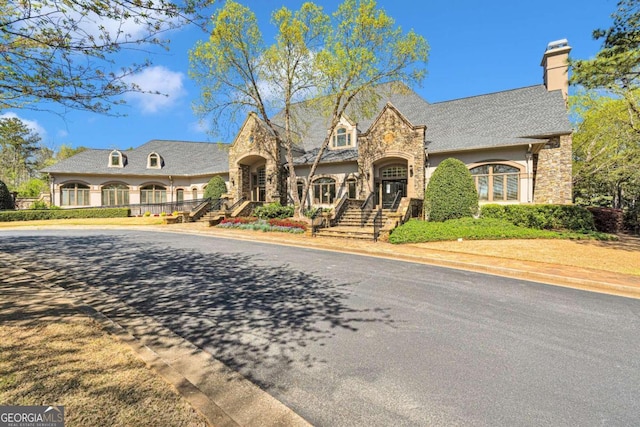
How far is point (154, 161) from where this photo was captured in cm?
3400

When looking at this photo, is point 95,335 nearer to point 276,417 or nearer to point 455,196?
point 276,417

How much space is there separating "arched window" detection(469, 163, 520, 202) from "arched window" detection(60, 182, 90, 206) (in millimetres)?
36689

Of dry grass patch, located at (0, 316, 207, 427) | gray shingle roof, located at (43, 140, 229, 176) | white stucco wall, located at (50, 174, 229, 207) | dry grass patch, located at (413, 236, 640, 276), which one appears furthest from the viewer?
gray shingle roof, located at (43, 140, 229, 176)

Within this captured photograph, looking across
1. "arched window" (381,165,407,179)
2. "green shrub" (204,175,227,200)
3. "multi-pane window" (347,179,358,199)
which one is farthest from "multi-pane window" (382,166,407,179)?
"green shrub" (204,175,227,200)

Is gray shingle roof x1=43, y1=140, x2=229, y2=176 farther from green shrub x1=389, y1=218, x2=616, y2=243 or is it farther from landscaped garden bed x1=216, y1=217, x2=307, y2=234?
green shrub x1=389, y1=218, x2=616, y2=243

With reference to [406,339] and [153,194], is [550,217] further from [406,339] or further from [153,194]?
[153,194]

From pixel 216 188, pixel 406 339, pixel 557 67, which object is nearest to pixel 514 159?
pixel 557 67

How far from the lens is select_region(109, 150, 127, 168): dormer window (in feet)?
107

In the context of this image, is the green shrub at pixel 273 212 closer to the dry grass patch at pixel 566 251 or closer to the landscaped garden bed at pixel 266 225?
the landscaped garden bed at pixel 266 225

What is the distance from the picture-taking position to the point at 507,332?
4.41m

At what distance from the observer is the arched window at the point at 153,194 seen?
3297cm

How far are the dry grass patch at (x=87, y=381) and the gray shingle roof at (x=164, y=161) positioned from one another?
90.3 feet

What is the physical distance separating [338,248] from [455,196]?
7.85 m

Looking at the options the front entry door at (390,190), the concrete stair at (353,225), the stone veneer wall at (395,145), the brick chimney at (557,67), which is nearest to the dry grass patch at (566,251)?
the concrete stair at (353,225)
